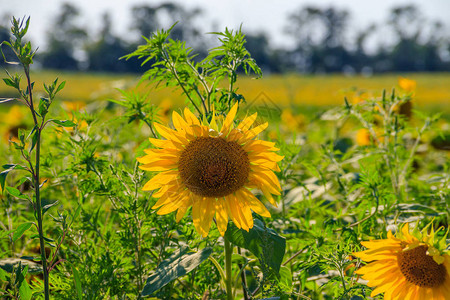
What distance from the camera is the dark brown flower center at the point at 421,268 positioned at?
0.92 m

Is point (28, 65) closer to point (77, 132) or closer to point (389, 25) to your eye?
point (77, 132)

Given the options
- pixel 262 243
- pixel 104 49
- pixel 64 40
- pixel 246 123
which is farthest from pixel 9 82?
pixel 64 40

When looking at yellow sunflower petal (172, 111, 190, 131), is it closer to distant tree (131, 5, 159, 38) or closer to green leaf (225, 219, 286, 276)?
green leaf (225, 219, 286, 276)

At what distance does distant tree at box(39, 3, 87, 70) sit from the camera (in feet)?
151

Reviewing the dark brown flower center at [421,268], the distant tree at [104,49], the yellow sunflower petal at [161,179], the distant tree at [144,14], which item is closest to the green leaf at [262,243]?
the yellow sunflower petal at [161,179]

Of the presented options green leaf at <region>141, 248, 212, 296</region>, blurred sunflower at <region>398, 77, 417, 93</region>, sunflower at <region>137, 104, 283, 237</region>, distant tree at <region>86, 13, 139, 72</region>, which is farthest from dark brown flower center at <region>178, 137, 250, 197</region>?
distant tree at <region>86, 13, 139, 72</region>

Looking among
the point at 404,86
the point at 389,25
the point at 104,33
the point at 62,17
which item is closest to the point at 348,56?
the point at 389,25

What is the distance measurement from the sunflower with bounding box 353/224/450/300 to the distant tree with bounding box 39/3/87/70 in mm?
46693

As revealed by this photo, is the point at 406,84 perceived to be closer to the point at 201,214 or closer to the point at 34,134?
the point at 201,214

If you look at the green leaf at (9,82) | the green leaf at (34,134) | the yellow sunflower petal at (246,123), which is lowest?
the yellow sunflower petal at (246,123)

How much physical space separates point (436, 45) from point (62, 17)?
46.5 m

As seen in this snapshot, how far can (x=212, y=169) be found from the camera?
90 centimetres

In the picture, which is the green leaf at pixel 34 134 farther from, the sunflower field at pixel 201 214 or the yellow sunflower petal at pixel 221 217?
the yellow sunflower petal at pixel 221 217

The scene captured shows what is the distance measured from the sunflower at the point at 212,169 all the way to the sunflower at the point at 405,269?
0.27m
